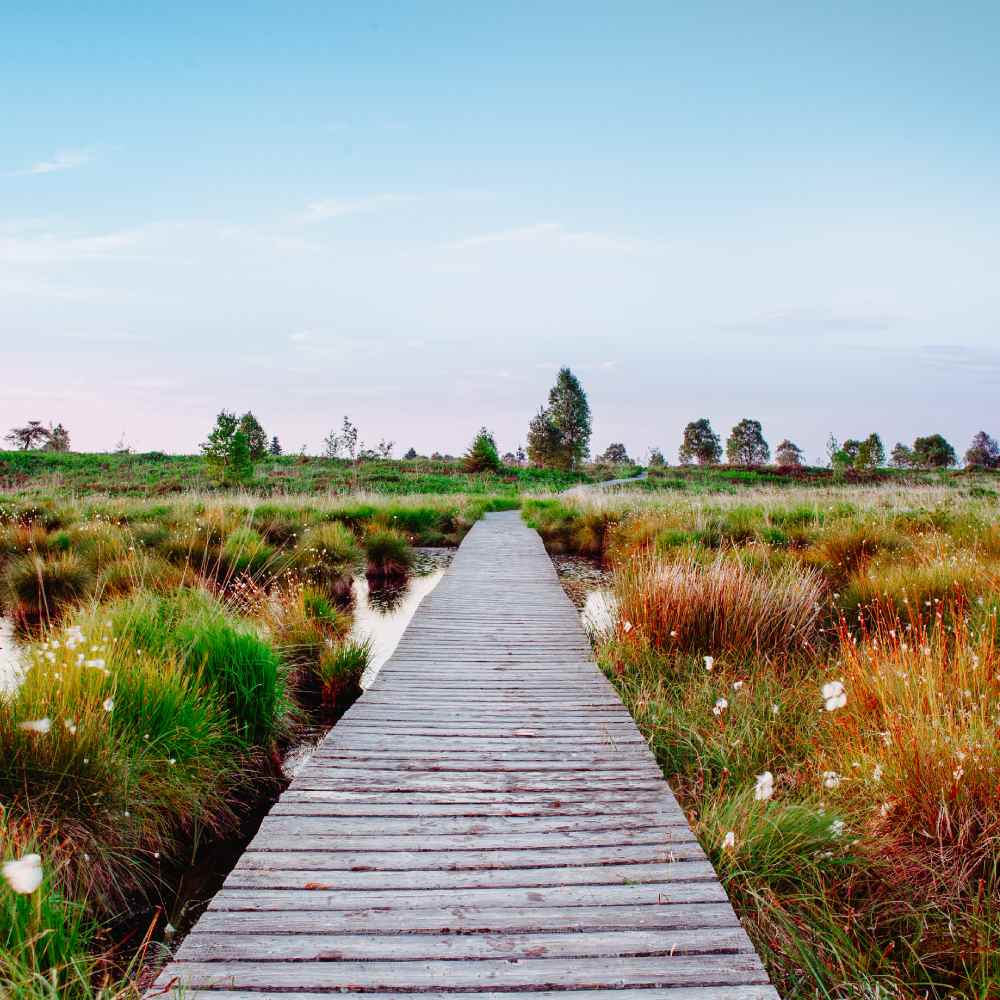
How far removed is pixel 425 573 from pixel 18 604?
6.23 metres

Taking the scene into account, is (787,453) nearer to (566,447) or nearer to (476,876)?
(566,447)

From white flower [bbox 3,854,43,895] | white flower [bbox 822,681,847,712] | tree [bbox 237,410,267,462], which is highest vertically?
Answer: tree [bbox 237,410,267,462]

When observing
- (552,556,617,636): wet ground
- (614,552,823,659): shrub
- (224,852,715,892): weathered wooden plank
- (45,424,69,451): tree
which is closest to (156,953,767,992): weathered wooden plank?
(224,852,715,892): weathered wooden plank

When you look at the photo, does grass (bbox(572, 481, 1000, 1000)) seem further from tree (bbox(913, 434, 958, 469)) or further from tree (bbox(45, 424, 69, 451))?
tree (bbox(913, 434, 958, 469))

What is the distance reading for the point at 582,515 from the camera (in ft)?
49.6

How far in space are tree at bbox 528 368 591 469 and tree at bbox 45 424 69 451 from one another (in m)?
37.2

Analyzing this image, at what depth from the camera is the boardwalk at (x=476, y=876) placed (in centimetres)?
192

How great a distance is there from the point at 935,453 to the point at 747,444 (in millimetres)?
18387

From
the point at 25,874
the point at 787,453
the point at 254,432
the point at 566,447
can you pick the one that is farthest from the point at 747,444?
the point at 25,874

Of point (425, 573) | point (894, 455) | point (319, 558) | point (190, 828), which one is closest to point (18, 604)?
point (319, 558)

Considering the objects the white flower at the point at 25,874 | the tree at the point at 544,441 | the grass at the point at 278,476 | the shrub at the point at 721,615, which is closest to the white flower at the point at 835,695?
the shrub at the point at 721,615

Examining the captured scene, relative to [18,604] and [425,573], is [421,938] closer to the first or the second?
[18,604]

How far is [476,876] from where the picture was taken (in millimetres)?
2443

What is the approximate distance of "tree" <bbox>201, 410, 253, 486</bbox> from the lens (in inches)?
1047
